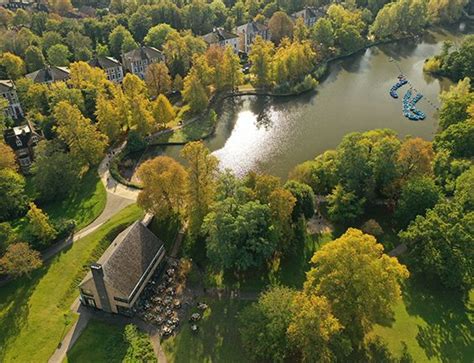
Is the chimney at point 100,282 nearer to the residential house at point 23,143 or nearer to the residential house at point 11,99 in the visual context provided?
the residential house at point 23,143

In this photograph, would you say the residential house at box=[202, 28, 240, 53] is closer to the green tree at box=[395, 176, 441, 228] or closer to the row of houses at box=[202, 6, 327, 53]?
the row of houses at box=[202, 6, 327, 53]

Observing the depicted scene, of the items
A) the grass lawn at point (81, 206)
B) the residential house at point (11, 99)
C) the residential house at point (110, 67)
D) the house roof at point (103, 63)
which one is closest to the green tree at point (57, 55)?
the residential house at point (110, 67)

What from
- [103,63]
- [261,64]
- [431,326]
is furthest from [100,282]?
[103,63]

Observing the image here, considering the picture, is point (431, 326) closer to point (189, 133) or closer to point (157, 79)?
point (189, 133)

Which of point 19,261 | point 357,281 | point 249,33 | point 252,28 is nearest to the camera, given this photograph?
point 357,281

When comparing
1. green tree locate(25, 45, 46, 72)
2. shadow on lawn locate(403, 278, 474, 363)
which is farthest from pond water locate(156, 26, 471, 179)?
green tree locate(25, 45, 46, 72)

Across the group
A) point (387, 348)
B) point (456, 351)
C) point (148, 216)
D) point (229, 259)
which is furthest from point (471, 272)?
point (148, 216)
